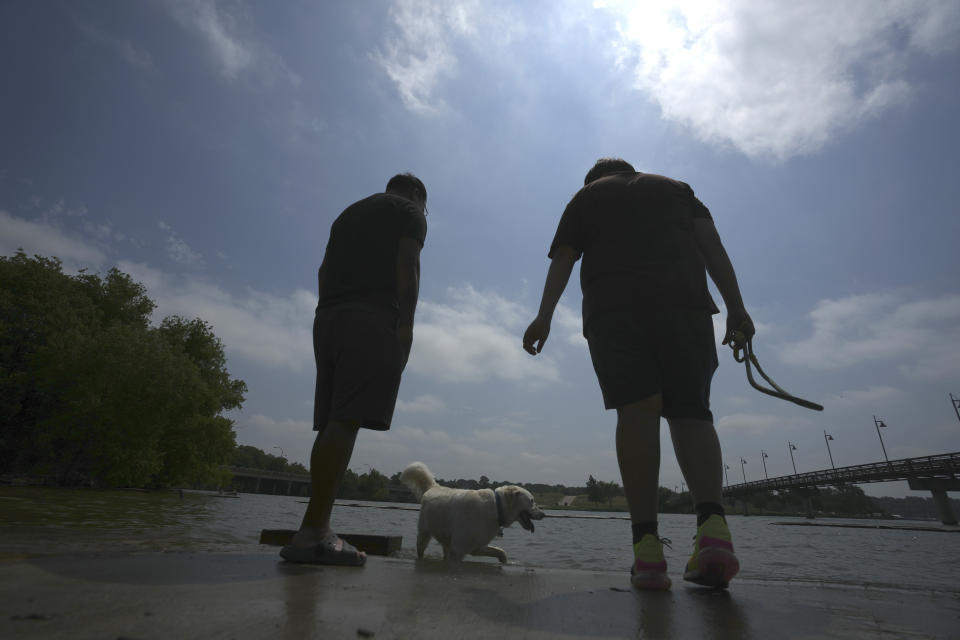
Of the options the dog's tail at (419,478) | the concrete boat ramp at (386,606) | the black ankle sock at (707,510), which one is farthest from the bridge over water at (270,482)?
the black ankle sock at (707,510)

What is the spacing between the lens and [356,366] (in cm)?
271

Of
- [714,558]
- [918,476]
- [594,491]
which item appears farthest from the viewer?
[594,491]

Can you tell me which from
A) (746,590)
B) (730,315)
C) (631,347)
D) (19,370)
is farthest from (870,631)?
(19,370)

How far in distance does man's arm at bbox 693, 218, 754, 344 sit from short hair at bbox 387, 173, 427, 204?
83.6 inches

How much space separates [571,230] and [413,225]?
111 cm

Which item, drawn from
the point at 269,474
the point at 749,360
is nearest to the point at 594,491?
the point at 269,474

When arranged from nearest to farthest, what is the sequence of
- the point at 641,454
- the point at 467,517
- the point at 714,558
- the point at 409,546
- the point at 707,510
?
the point at 714,558, the point at 707,510, the point at 641,454, the point at 467,517, the point at 409,546

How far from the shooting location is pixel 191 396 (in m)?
23.4

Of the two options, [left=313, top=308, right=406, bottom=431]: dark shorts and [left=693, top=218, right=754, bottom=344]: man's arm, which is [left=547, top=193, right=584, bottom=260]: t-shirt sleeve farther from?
[left=313, top=308, right=406, bottom=431]: dark shorts

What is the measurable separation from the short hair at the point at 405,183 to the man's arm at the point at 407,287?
0.78 m

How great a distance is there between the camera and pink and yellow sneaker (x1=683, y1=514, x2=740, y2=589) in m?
2.11


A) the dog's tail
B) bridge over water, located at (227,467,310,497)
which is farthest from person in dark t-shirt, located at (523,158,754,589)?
bridge over water, located at (227,467,310,497)

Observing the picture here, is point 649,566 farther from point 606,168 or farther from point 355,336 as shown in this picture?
point 606,168

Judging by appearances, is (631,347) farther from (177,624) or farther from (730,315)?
(177,624)
